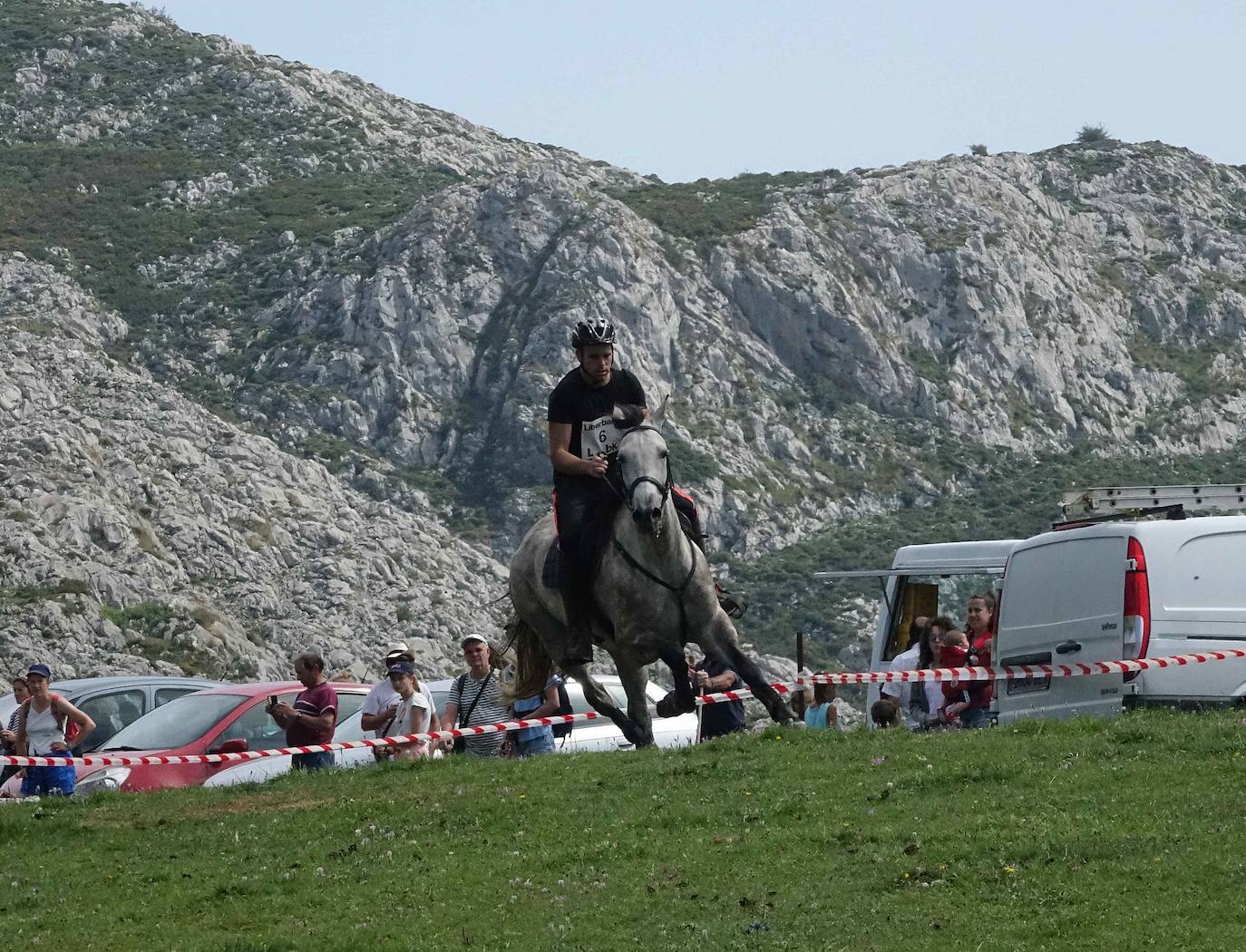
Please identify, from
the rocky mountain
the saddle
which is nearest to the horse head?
the saddle

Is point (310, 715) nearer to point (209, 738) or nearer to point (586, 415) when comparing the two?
point (209, 738)

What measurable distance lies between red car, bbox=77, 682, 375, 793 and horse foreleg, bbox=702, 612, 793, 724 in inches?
222

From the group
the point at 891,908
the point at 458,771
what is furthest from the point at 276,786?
the point at 891,908

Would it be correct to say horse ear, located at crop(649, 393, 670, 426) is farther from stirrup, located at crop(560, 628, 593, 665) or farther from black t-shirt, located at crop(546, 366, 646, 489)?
stirrup, located at crop(560, 628, 593, 665)

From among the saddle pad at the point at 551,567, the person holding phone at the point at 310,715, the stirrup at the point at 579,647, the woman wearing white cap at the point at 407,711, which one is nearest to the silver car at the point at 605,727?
the woman wearing white cap at the point at 407,711

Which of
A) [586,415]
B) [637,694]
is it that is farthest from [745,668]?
[586,415]

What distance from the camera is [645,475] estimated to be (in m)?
14.4

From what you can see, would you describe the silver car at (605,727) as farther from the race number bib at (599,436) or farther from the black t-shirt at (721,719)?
the race number bib at (599,436)

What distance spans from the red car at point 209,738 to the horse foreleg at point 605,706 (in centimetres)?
337

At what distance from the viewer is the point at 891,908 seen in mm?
9477

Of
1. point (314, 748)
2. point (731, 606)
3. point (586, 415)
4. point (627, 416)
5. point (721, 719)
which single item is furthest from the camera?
point (721, 719)

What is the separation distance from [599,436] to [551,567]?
1.38 m

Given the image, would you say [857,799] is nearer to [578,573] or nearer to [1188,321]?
[578,573]

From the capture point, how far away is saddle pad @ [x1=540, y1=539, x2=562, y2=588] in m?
15.8
